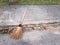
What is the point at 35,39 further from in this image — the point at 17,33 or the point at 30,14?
the point at 30,14

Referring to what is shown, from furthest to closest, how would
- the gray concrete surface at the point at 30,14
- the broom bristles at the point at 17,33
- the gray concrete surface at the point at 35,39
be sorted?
the gray concrete surface at the point at 30,14, the broom bristles at the point at 17,33, the gray concrete surface at the point at 35,39

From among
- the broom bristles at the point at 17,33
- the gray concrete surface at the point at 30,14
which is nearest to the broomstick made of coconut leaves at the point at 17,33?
the broom bristles at the point at 17,33

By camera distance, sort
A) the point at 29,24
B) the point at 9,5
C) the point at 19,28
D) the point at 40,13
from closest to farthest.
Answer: the point at 19,28 → the point at 29,24 → the point at 40,13 → the point at 9,5

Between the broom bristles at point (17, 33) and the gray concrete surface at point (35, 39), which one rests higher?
the broom bristles at point (17, 33)

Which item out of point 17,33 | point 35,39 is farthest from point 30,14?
→ point 35,39

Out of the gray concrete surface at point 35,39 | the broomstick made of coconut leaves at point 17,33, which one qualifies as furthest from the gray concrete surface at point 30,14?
the gray concrete surface at point 35,39

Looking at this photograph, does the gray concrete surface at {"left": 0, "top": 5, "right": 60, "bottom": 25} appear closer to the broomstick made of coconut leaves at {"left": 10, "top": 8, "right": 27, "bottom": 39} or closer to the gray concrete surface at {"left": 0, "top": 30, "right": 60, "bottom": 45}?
the broomstick made of coconut leaves at {"left": 10, "top": 8, "right": 27, "bottom": 39}

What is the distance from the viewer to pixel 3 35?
2.61 meters

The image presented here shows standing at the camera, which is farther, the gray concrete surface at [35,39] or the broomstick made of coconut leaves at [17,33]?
the broomstick made of coconut leaves at [17,33]

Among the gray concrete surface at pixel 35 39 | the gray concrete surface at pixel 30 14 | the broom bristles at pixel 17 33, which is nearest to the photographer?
the gray concrete surface at pixel 35 39

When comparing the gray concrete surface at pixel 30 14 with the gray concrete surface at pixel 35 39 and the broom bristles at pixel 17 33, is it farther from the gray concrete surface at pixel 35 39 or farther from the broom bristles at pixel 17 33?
the gray concrete surface at pixel 35 39

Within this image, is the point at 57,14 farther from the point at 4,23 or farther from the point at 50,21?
the point at 4,23

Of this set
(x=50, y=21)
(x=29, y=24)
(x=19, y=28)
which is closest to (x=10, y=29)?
(x=19, y=28)

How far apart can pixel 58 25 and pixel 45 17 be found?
0.38 m
